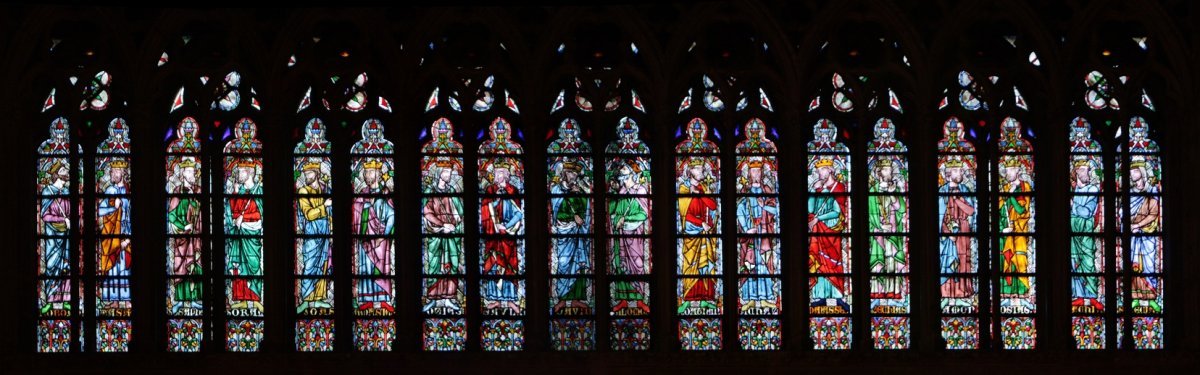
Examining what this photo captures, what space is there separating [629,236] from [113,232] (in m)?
4.58

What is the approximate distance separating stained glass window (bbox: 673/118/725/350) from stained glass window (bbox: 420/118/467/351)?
1947mm

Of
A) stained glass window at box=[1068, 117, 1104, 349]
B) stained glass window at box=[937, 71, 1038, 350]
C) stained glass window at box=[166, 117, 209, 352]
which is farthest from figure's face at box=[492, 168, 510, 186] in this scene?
stained glass window at box=[1068, 117, 1104, 349]

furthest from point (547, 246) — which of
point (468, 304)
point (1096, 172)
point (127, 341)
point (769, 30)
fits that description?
point (1096, 172)

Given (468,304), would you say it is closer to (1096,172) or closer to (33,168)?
(33,168)

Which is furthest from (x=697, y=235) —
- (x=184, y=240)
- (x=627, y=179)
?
(x=184, y=240)

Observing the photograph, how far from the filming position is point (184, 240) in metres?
12.9

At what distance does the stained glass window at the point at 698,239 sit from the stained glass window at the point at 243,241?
373 cm

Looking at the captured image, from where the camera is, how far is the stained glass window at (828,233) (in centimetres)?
1291

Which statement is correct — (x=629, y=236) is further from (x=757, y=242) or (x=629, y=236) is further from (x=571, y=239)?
(x=757, y=242)

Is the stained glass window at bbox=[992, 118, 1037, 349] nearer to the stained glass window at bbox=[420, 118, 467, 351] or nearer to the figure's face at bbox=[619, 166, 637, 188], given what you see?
the figure's face at bbox=[619, 166, 637, 188]

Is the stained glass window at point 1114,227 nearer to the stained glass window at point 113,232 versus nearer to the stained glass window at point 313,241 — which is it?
the stained glass window at point 313,241

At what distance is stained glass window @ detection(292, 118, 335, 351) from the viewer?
1290 cm

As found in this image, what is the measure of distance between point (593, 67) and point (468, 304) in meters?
2.38

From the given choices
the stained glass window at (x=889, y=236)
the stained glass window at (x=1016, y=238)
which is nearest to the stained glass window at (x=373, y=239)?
the stained glass window at (x=889, y=236)
